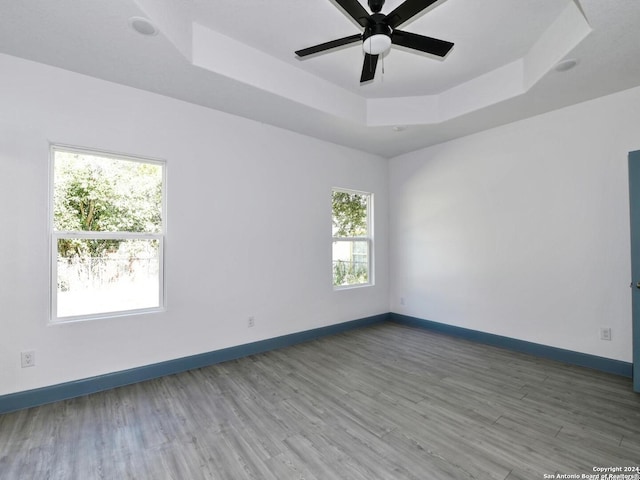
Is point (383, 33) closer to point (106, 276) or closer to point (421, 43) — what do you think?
point (421, 43)

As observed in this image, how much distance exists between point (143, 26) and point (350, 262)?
12.2ft

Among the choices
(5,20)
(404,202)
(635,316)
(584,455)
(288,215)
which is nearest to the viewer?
(584,455)

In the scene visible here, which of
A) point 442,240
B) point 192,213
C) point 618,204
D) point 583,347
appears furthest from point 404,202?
point 192,213

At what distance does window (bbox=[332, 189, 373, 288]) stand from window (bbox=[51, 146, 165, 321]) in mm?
2446

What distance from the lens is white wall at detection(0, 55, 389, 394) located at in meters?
2.43

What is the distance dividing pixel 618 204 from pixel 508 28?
207 centimetres

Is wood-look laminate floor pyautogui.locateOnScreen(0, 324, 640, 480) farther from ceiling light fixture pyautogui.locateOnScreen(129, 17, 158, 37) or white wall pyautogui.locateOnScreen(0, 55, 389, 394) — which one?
ceiling light fixture pyautogui.locateOnScreen(129, 17, 158, 37)

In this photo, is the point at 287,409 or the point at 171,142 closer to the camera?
the point at 287,409

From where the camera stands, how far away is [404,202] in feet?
16.6

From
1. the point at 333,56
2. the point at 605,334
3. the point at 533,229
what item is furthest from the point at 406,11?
the point at 605,334

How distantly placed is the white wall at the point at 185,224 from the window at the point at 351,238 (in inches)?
8.3

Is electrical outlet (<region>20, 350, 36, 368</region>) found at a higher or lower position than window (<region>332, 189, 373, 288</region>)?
lower

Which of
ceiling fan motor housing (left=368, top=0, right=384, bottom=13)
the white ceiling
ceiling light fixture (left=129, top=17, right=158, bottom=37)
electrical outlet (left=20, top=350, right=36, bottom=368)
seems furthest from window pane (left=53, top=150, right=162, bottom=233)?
ceiling fan motor housing (left=368, top=0, right=384, bottom=13)

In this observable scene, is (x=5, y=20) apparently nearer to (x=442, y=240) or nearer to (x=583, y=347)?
(x=442, y=240)
